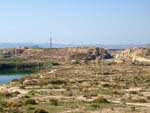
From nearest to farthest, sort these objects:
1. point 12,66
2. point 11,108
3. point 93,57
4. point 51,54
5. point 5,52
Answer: point 11,108, point 12,66, point 93,57, point 51,54, point 5,52

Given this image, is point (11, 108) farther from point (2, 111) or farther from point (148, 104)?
point (148, 104)

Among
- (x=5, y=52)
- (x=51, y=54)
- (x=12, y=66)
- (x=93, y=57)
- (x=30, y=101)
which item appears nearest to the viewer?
(x=30, y=101)

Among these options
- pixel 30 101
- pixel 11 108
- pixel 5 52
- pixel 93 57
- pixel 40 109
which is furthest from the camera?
pixel 5 52

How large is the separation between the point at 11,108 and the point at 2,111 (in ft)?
4.15

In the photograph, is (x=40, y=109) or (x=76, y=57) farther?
(x=76, y=57)

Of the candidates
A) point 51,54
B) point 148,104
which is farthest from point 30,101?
point 51,54

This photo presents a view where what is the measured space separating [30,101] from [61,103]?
2.10 metres

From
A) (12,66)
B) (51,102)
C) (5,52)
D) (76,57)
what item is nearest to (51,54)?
(76,57)

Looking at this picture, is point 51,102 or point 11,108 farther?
point 51,102

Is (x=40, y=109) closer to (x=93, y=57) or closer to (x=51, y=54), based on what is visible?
(x=93, y=57)

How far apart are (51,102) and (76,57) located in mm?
126671

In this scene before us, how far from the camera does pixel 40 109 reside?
18.5 metres

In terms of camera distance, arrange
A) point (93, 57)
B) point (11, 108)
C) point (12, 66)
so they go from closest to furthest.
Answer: point (11, 108), point (12, 66), point (93, 57)

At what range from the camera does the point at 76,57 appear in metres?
150
